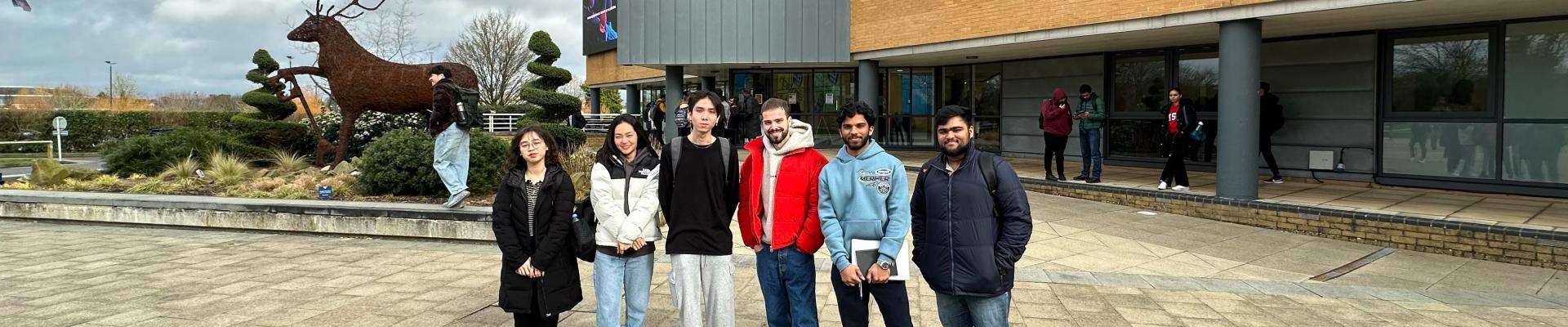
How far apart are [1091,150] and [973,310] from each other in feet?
28.3

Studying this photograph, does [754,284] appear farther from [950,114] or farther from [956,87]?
[956,87]

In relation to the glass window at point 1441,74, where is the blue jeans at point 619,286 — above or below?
below

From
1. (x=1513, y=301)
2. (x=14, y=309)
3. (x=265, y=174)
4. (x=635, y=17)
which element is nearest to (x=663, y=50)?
(x=635, y=17)

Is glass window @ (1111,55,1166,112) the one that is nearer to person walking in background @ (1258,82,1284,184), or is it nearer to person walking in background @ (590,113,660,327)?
person walking in background @ (1258,82,1284,184)

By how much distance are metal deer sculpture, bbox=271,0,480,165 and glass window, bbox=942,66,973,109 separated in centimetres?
995

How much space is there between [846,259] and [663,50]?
48.6 ft

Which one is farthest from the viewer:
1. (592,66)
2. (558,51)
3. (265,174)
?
(592,66)

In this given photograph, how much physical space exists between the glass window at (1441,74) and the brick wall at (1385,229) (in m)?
3.15

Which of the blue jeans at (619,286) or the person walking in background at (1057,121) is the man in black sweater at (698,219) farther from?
the person walking in background at (1057,121)

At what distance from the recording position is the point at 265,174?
11945 millimetres

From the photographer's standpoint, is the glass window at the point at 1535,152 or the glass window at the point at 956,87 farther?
the glass window at the point at 956,87

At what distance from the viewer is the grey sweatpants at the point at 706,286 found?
3.92 meters

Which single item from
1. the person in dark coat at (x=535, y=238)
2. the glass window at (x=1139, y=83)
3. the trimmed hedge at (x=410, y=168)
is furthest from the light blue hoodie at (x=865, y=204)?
the glass window at (x=1139, y=83)

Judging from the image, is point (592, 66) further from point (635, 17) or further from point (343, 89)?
point (343, 89)
